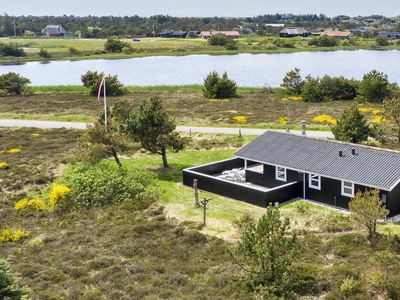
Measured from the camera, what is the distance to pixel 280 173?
1057 inches

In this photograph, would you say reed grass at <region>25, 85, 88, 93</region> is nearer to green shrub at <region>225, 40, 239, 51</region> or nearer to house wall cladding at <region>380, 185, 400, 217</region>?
house wall cladding at <region>380, 185, 400, 217</region>

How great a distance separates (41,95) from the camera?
71500 millimetres

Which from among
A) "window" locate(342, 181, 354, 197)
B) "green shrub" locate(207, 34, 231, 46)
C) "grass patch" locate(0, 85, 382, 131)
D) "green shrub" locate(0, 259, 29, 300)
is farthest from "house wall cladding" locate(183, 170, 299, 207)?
"green shrub" locate(207, 34, 231, 46)

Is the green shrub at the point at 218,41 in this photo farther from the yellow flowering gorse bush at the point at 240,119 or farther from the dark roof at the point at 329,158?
the dark roof at the point at 329,158

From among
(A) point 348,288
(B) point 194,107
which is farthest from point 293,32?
(A) point 348,288

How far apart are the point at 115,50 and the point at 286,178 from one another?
11680 centimetres

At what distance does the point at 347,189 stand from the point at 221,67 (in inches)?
3359

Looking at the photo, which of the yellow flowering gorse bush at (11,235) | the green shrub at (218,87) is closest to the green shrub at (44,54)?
the green shrub at (218,87)

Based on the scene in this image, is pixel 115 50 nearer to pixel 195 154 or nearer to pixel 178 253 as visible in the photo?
pixel 195 154

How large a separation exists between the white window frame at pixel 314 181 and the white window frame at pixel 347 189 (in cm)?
140

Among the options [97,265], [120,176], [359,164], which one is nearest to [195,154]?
[120,176]

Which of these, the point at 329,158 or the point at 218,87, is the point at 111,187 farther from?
the point at 218,87

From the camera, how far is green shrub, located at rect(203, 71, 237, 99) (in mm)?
64375

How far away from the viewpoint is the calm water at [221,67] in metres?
88.8
